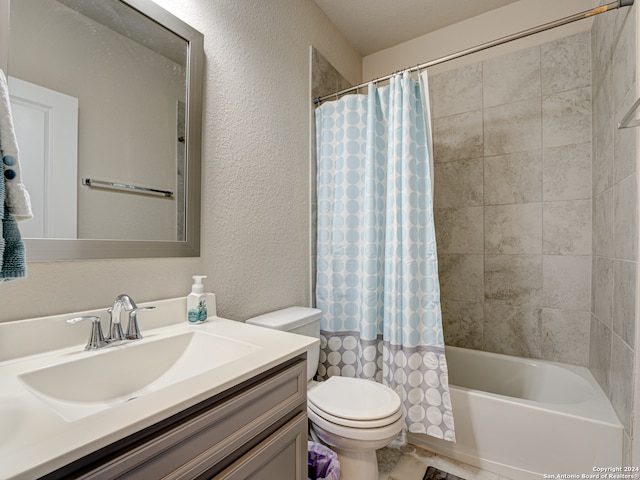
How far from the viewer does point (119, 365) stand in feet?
2.80

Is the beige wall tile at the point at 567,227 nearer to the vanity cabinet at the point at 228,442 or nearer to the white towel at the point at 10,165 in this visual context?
the vanity cabinet at the point at 228,442

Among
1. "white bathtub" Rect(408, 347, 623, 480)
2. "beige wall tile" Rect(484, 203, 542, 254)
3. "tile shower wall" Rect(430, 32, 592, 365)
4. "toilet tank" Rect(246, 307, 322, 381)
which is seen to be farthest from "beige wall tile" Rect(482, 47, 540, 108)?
"toilet tank" Rect(246, 307, 322, 381)

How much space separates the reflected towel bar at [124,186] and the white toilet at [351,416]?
2.17 ft

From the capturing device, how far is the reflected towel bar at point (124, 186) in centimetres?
96

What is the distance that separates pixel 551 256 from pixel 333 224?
1436mm

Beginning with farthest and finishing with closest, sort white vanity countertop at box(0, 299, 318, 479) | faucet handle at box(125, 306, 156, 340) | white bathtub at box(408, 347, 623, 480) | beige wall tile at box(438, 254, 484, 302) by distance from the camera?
beige wall tile at box(438, 254, 484, 302)
white bathtub at box(408, 347, 623, 480)
faucet handle at box(125, 306, 156, 340)
white vanity countertop at box(0, 299, 318, 479)

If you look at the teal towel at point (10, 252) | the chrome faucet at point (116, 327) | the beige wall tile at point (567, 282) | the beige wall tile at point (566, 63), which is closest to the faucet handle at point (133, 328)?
the chrome faucet at point (116, 327)

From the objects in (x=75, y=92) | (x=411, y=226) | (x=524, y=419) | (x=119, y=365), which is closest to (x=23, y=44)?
(x=75, y=92)

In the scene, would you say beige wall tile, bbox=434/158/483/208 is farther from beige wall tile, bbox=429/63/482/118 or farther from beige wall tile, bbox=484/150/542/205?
beige wall tile, bbox=429/63/482/118

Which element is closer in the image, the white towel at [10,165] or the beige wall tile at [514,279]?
the white towel at [10,165]

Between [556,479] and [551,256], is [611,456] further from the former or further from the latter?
[551,256]

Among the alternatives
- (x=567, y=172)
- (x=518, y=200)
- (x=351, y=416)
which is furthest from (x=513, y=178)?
(x=351, y=416)

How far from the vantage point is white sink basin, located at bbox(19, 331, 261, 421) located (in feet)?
2.37

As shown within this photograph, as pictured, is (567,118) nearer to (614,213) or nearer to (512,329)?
(614,213)
